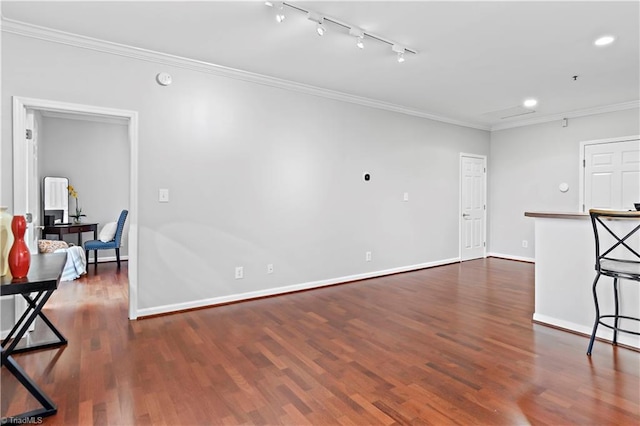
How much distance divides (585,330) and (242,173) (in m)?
3.67

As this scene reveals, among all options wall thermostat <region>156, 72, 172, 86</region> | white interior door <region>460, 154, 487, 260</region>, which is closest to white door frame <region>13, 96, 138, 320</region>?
wall thermostat <region>156, 72, 172, 86</region>

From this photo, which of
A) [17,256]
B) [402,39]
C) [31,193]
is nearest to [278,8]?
[402,39]

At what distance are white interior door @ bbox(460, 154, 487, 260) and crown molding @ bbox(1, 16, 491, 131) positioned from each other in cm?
231

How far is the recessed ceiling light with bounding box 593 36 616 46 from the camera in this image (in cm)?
317

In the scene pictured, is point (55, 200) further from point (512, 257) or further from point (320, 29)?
point (512, 257)

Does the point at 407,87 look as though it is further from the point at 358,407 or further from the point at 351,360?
the point at 358,407

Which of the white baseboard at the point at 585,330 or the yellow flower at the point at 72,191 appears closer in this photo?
the white baseboard at the point at 585,330

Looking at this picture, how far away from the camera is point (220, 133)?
3.95 metres

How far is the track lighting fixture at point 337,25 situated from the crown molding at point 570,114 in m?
4.02

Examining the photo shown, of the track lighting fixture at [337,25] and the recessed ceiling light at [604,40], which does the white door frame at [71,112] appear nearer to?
the track lighting fixture at [337,25]

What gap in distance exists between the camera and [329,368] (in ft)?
8.24

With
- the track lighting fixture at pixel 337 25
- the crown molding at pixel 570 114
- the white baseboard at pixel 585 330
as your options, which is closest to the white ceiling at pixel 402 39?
the track lighting fixture at pixel 337 25

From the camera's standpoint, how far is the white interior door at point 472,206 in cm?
666

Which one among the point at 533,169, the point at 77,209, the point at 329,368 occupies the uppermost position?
the point at 533,169
